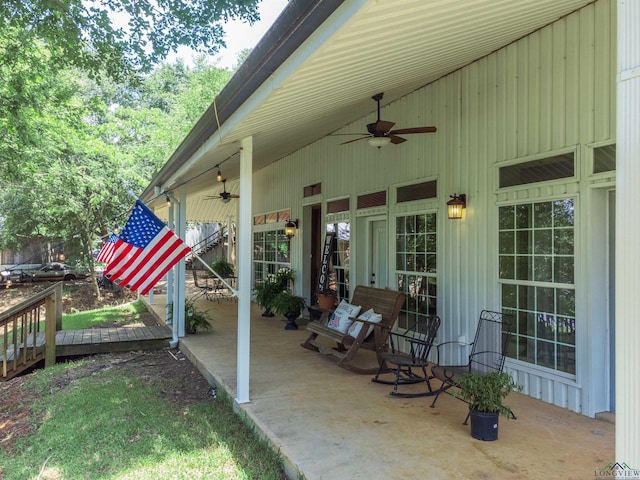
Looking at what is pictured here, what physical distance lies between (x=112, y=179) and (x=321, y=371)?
38.2 feet

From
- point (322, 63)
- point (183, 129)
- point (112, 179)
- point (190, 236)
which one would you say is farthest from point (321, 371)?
point (190, 236)

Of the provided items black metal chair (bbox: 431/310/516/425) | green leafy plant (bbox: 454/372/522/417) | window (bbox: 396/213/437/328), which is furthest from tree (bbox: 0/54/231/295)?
green leafy plant (bbox: 454/372/522/417)

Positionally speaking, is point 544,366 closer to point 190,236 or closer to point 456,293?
point 456,293

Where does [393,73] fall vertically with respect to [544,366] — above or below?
above

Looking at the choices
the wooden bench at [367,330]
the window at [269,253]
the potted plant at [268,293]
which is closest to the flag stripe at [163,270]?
the wooden bench at [367,330]

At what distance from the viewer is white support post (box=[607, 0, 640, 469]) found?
4.58ft

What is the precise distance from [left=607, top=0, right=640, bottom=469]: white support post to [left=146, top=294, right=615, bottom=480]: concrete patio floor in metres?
1.51

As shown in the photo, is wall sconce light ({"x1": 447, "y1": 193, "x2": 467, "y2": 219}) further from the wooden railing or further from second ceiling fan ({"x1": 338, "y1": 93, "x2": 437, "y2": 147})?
the wooden railing

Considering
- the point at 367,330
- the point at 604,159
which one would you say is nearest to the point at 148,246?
the point at 367,330

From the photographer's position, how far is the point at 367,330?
4836mm

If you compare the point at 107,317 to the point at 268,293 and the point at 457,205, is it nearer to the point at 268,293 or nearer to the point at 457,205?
the point at 268,293

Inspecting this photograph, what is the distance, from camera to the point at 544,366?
158 inches

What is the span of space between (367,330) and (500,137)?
2537mm

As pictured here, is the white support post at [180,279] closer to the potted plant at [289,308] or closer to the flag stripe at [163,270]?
the potted plant at [289,308]
